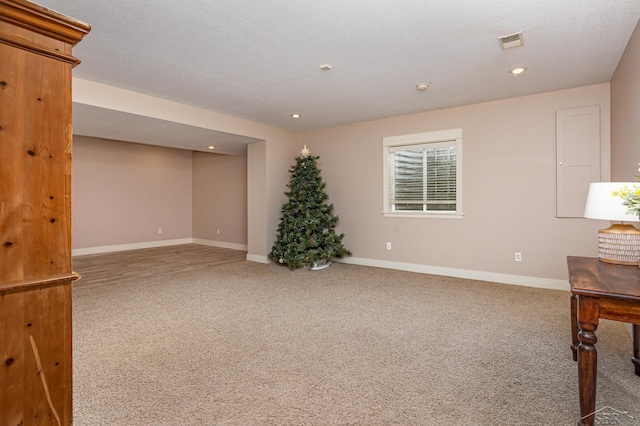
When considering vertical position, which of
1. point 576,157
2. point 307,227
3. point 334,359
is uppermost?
point 576,157

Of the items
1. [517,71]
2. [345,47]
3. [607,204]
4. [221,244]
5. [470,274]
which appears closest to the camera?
[607,204]

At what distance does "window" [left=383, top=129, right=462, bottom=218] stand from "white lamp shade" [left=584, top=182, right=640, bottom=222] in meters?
2.76

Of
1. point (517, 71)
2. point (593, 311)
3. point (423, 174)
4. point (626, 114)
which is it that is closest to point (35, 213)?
point (593, 311)

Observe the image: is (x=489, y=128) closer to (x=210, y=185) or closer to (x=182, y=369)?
(x=182, y=369)

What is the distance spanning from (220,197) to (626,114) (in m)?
7.25

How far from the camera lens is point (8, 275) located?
92 centimetres

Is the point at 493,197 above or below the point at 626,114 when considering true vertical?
below

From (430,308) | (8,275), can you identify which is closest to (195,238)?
(430,308)

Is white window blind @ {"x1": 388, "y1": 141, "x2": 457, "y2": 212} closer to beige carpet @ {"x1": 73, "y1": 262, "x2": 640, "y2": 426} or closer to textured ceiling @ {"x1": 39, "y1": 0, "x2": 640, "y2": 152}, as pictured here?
textured ceiling @ {"x1": 39, "y1": 0, "x2": 640, "y2": 152}

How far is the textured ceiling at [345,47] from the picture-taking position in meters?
2.33

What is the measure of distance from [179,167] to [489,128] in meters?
7.07

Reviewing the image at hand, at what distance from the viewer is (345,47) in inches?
114

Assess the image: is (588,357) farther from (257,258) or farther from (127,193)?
(127,193)

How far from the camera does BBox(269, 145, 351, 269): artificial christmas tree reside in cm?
527
